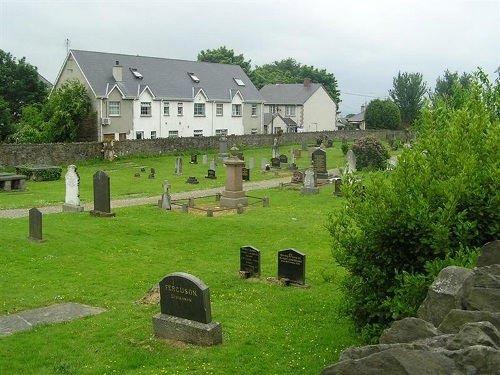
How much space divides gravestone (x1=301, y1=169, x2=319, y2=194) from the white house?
47890 millimetres

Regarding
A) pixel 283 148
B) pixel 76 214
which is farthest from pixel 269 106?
pixel 76 214

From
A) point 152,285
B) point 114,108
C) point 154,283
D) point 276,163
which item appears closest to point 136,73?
point 114,108

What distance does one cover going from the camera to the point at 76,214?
77.0ft

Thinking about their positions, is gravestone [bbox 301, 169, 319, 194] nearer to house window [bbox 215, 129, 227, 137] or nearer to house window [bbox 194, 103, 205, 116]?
house window [bbox 194, 103, 205, 116]

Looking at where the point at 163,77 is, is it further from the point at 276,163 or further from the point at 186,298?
the point at 186,298

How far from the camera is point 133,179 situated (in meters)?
36.9

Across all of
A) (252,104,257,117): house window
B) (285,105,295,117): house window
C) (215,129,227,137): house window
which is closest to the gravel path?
(215,129,227,137): house window

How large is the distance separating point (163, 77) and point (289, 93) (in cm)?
2605

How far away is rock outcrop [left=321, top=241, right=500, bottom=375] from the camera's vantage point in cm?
463

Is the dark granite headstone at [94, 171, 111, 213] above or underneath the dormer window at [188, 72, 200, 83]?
underneath

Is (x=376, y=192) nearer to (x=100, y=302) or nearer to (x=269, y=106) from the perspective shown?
(x=100, y=302)

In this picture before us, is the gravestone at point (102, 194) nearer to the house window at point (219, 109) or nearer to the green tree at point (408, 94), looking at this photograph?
the house window at point (219, 109)

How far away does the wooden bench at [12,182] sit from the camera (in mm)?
31859

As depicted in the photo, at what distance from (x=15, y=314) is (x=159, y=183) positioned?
76.4 feet
